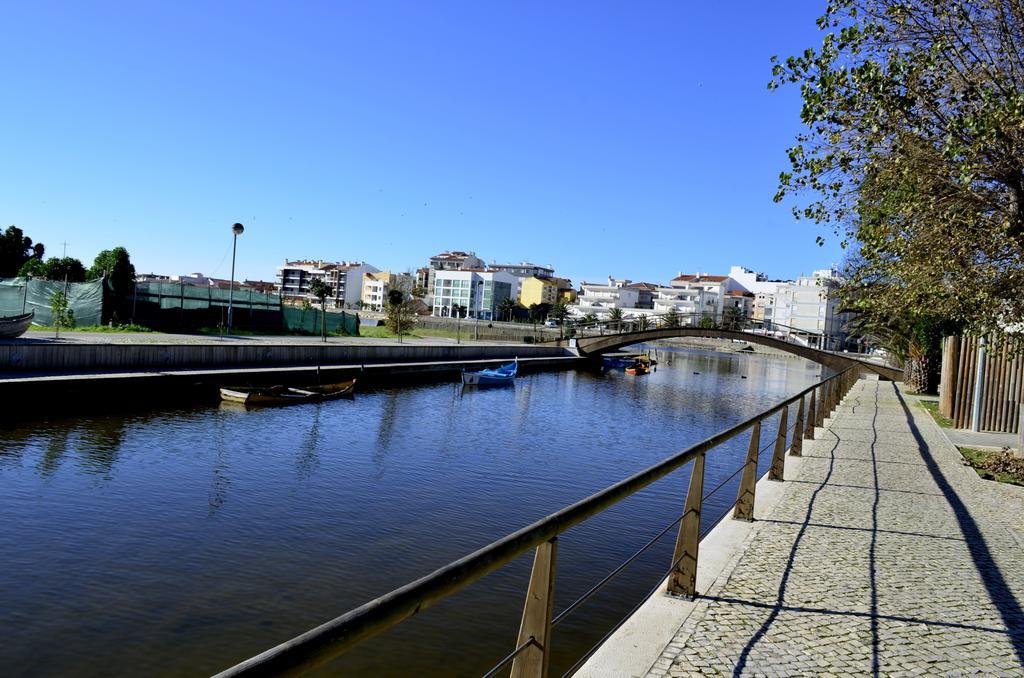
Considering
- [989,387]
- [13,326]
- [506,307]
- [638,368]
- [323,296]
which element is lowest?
[638,368]

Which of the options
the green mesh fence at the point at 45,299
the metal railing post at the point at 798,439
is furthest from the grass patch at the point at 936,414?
the green mesh fence at the point at 45,299

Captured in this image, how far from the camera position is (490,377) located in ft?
121

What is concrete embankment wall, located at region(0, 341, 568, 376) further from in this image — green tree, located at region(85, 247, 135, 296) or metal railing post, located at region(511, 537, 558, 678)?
metal railing post, located at region(511, 537, 558, 678)

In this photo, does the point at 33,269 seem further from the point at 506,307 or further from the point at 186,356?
the point at 506,307

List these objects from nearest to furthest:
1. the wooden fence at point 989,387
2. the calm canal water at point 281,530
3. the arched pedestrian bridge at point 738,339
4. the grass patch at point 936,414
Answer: the calm canal water at point 281,530 < the wooden fence at point 989,387 < the grass patch at point 936,414 < the arched pedestrian bridge at point 738,339

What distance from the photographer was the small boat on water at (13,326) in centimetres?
2557

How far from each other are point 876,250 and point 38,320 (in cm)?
3319

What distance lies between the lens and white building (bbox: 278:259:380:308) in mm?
164875

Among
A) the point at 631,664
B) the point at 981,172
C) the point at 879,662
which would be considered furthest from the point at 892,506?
the point at 631,664

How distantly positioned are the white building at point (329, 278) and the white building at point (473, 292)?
59.0ft

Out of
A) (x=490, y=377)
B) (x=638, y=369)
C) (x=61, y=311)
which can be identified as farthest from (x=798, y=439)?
(x=638, y=369)

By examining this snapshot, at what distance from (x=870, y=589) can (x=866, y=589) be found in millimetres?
29

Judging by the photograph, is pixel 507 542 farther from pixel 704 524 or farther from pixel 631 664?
pixel 704 524

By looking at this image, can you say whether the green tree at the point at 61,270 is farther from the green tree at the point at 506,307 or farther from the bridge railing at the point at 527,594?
the green tree at the point at 506,307
